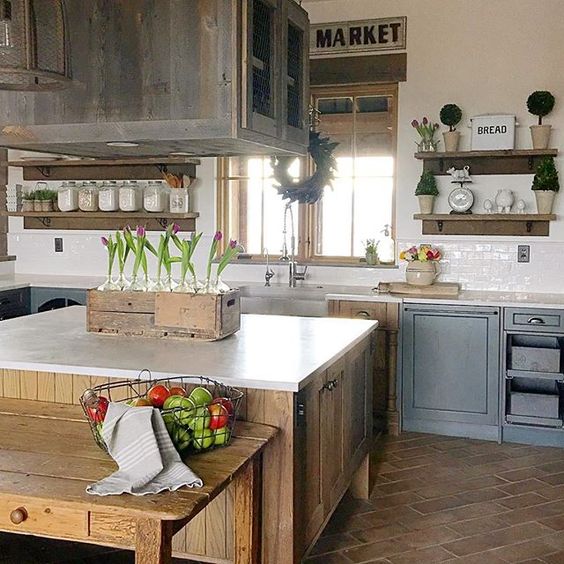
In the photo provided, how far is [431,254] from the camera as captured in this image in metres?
5.27

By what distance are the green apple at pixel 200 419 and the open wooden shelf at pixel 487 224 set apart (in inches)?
138

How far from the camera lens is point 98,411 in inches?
85.7

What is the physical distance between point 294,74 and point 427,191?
2.28m

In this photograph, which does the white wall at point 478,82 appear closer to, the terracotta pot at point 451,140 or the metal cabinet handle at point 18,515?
the terracotta pot at point 451,140

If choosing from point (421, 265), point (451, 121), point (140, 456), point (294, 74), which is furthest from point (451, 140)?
point (140, 456)

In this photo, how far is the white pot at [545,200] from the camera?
5137 mm

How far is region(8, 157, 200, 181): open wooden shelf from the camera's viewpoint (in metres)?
6.06

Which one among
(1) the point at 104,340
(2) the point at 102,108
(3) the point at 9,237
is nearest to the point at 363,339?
(1) the point at 104,340

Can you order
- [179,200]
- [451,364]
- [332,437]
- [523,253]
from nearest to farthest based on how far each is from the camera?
1. [332,437]
2. [451,364]
3. [523,253]
4. [179,200]

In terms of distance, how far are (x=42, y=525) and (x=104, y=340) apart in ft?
3.92

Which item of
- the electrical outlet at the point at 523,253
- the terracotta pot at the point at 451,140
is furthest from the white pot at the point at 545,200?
the terracotta pot at the point at 451,140

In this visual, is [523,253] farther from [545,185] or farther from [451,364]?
[451,364]

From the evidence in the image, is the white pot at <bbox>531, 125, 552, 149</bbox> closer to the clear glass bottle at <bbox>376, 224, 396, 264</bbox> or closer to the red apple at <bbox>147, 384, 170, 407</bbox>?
the clear glass bottle at <bbox>376, 224, 396, 264</bbox>

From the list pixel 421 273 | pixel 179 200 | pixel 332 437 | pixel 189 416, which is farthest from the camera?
pixel 179 200
